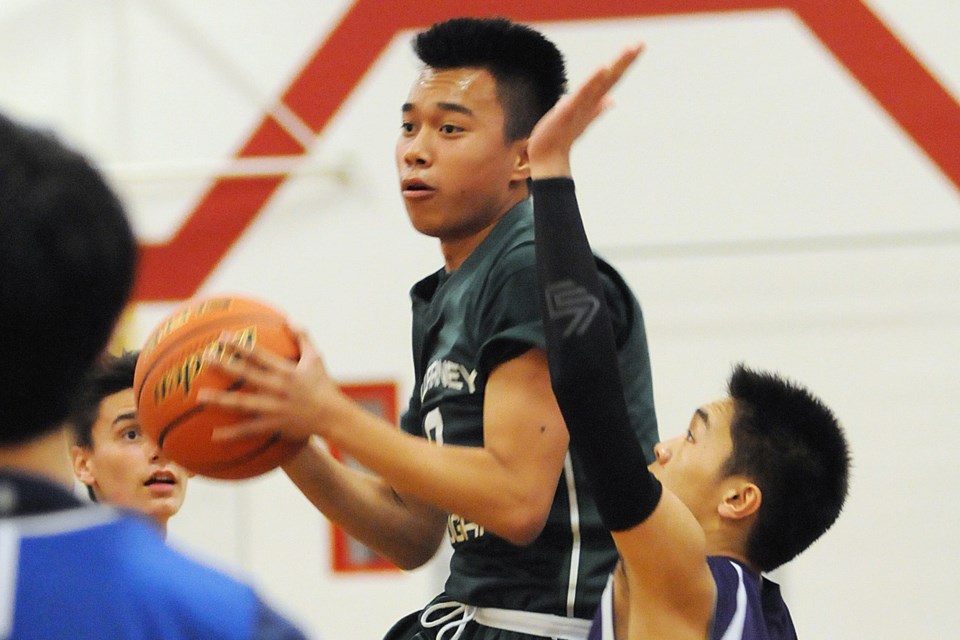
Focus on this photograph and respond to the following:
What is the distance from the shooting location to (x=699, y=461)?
2113 millimetres

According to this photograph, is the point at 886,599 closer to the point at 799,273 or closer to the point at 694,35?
the point at 799,273

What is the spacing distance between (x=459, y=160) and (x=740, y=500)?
2.36 feet

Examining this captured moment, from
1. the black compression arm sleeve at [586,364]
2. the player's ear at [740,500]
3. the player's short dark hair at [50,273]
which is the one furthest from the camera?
the player's ear at [740,500]

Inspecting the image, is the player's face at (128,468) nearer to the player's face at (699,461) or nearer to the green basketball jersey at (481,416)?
the green basketball jersey at (481,416)

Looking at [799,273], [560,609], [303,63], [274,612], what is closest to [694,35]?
[799,273]

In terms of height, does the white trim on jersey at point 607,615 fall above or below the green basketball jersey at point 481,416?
below

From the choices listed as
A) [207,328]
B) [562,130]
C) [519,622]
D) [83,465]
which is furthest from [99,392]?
[562,130]

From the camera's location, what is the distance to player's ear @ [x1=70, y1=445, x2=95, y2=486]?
272 centimetres

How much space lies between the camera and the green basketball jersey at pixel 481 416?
77.7 inches

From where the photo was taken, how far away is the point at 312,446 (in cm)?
223

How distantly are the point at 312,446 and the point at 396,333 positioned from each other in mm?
2471

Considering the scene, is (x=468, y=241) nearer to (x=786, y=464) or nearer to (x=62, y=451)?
(x=786, y=464)

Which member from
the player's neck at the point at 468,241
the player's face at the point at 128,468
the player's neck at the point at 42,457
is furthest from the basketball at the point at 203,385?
the player's neck at the point at 42,457

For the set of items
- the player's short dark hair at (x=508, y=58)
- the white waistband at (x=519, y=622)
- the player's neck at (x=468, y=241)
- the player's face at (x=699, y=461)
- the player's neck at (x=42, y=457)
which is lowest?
the white waistband at (x=519, y=622)
